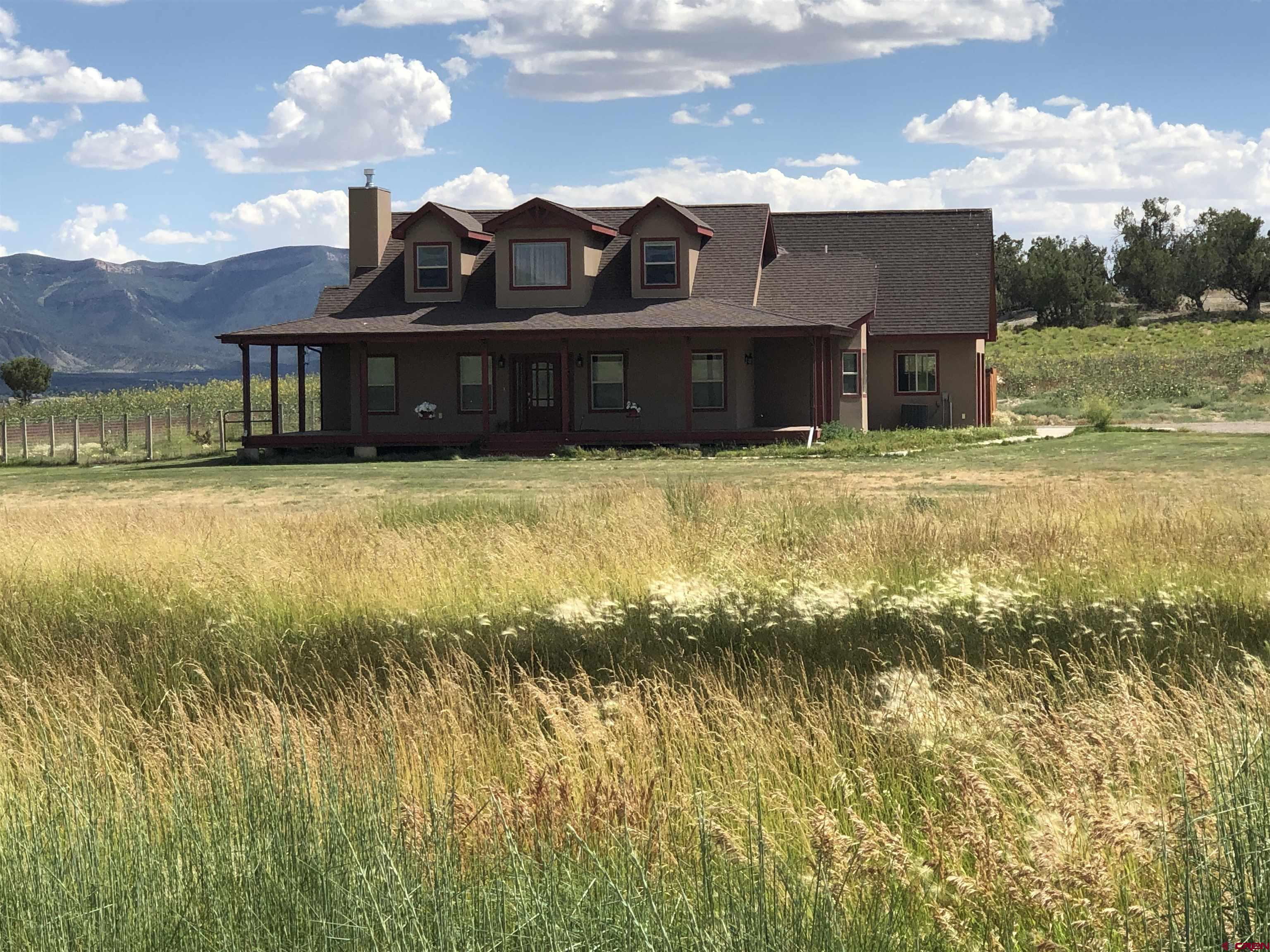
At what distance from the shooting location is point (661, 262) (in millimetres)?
35438

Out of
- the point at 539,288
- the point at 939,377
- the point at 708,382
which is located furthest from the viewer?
the point at 939,377

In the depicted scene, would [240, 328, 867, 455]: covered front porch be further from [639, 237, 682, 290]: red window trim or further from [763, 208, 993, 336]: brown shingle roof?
[763, 208, 993, 336]: brown shingle roof

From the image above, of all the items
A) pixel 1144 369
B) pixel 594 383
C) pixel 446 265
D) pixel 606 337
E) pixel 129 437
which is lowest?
pixel 129 437

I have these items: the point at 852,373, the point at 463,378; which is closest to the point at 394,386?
the point at 463,378

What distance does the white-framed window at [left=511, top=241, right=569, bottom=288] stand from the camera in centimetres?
3500

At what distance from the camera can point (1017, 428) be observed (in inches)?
1441

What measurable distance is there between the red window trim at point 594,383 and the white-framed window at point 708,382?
1.67 meters

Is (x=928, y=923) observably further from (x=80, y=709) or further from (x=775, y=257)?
(x=775, y=257)

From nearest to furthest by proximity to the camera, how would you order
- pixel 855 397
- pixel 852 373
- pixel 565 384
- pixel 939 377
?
pixel 565 384 → pixel 852 373 → pixel 855 397 → pixel 939 377

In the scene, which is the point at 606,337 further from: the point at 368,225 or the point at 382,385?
the point at 368,225

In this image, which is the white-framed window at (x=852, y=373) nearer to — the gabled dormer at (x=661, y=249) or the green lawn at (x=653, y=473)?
the gabled dormer at (x=661, y=249)

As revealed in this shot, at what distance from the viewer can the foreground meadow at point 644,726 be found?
4.62 meters

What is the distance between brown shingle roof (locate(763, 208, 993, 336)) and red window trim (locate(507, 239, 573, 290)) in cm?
835

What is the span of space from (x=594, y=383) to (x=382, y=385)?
17.6 feet
